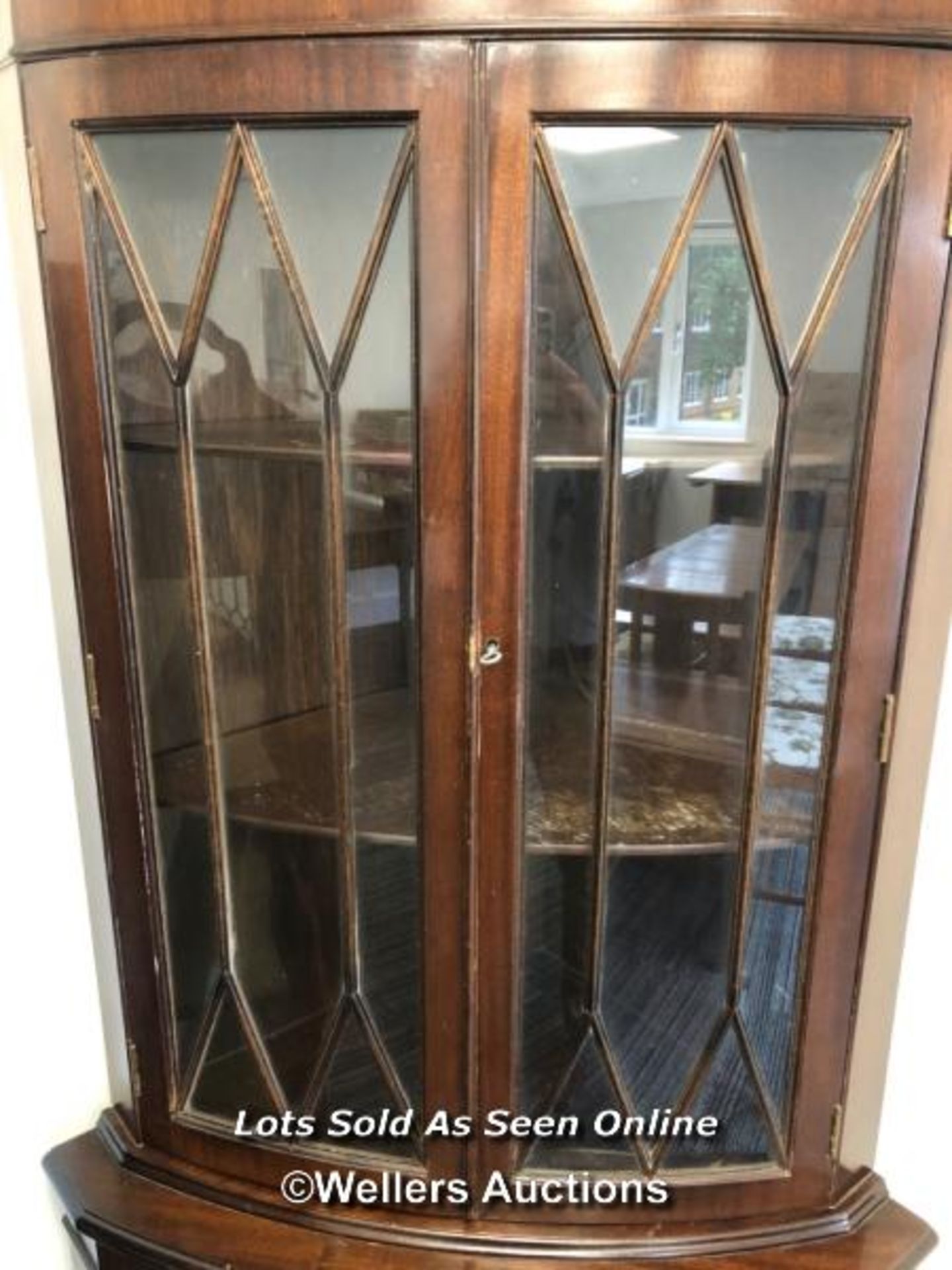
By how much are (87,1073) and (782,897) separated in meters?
0.82

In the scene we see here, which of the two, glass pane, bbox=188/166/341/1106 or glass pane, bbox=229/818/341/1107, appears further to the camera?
glass pane, bbox=229/818/341/1107

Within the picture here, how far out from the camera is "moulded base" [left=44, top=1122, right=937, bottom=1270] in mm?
896

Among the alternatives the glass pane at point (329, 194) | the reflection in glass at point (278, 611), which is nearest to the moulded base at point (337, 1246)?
the reflection in glass at point (278, 611)

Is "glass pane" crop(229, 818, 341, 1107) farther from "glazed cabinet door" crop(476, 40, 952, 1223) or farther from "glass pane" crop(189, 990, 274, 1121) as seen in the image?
"glazed cabinet door" crop(476, 40, 952, 1223)

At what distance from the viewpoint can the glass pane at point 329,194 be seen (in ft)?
2.37

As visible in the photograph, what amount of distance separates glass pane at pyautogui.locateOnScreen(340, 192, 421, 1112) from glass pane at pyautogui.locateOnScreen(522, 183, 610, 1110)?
0.33 ft

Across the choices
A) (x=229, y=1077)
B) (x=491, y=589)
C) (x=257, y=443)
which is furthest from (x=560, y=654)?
(x=229, y=1077)

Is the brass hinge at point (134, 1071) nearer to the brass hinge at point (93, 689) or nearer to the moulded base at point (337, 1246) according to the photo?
the moulded base at point (337, 1246)

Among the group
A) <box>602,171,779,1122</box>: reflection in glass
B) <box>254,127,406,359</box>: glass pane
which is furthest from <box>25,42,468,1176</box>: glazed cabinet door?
<box>602,171,779,1122</box>: reflection in glass

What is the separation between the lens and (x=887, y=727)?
827 mm

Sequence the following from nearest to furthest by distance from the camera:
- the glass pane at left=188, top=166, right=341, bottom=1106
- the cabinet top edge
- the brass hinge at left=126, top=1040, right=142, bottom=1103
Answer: the cabinet top edge
the glass pane at left=188, top=166, right=341, bottom=1106
the brass hinge at left=126, top=1040, right=142, bottom=1103

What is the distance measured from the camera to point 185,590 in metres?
0.86

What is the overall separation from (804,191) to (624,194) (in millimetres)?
134

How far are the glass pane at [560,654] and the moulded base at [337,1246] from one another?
17 cm
